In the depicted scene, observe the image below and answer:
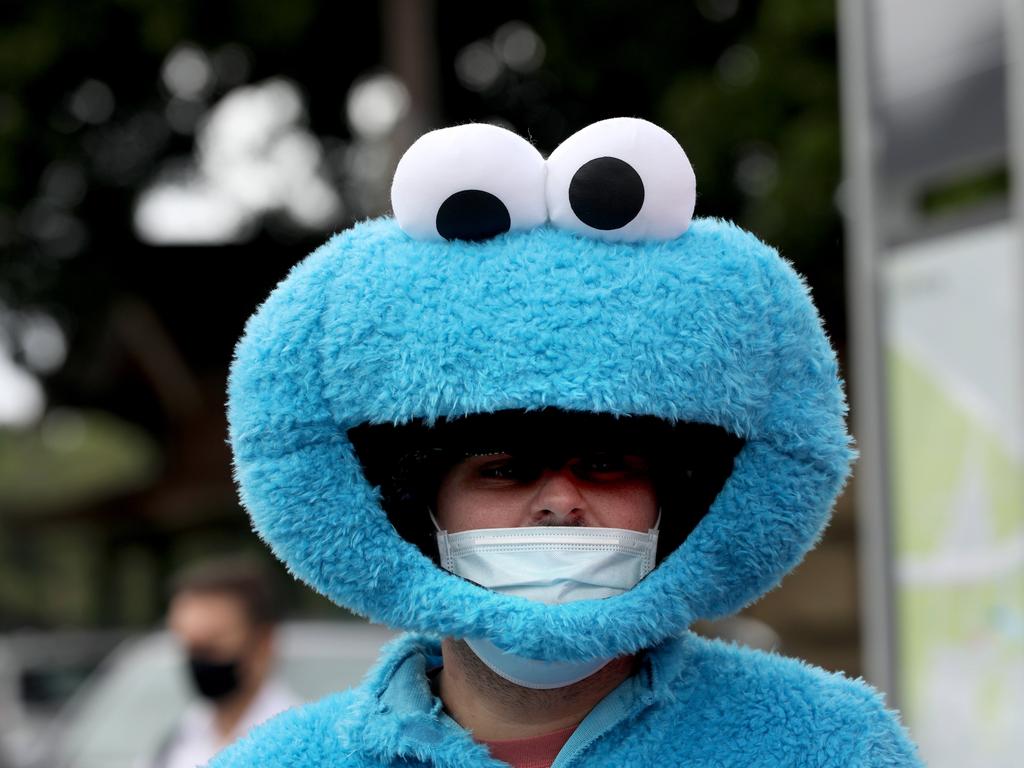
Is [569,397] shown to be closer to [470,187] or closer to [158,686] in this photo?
[470,187]

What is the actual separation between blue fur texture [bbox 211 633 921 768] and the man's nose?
225 millimetres

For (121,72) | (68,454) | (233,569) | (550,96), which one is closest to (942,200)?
(233,569)

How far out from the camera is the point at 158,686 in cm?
626

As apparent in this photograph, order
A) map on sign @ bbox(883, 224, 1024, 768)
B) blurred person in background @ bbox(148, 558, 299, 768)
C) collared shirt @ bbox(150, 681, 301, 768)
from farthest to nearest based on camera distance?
blurred person in background @ bbox(148, 558, 299, 768)
collared shirt @ bbox(150, 681, 301, 768)
map on sign @ bbox(883, 224, 1024, 768)

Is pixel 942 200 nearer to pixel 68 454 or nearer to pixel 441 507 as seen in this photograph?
pixel 441 507

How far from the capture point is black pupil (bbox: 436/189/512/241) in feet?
6.30

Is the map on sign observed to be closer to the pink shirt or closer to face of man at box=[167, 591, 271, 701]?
face of man at box=[167, 591, 271, 701]

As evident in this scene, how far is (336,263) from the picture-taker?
77.8 inches

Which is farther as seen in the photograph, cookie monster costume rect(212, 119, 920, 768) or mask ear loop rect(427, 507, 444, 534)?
mask ear loop rect(427, 507, 444, 534)

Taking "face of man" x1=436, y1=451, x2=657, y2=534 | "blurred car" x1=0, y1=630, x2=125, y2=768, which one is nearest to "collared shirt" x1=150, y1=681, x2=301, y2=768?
"face of man" x1=436, y1=451, x2=657, y2=534

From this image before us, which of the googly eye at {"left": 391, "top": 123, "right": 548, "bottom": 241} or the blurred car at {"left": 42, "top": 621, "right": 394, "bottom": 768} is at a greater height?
the googly eye at {"left": 391, "top": 123, "right": 548, "bottom": 241}

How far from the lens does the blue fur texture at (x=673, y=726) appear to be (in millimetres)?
1902

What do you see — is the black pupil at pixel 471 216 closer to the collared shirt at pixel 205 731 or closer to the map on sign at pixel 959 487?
the map on sign at pixel 959 487

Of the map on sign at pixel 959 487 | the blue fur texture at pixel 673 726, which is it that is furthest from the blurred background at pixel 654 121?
the blue fur texture at pixel 673 726
